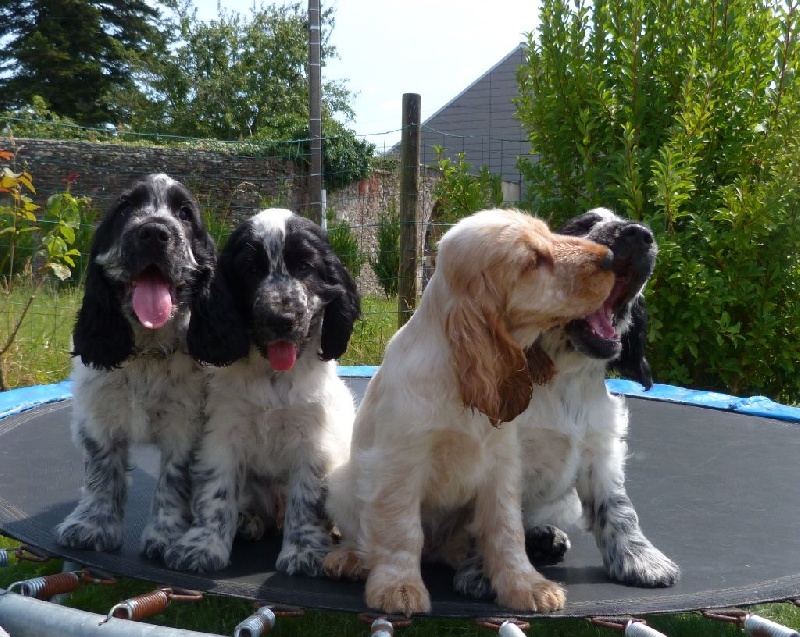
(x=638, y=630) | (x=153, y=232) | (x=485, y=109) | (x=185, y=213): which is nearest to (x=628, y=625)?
(x=638, y=630)

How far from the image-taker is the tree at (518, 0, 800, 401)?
5.67 metres

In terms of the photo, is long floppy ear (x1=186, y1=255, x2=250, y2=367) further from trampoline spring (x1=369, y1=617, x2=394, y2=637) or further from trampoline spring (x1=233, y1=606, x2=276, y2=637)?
trampoline spring (x1=369, y1=617, x2=394, y2=637)

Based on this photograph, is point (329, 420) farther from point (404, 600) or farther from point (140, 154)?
point (140, 154)

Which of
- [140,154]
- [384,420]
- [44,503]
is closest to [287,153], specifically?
[140,154]

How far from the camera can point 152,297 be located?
255cm

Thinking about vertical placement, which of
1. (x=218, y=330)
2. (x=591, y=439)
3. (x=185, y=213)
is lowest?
(x=591, y=439)

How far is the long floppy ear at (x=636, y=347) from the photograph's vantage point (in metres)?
2.75

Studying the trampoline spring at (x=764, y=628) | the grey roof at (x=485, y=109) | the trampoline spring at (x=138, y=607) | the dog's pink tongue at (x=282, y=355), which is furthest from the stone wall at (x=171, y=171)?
the grey roof at (x=485, y=109)

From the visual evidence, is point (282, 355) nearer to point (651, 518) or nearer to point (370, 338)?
point (651, 518)

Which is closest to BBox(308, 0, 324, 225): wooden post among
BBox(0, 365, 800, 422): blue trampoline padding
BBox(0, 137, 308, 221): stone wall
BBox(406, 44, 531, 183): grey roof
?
BBox(0, 137, 308, 221): stone wall

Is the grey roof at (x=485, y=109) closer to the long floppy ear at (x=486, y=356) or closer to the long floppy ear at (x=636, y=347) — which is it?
the long floppy ear at (x=636, y=347)

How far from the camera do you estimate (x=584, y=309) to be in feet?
7.24

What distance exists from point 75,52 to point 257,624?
31.6 m

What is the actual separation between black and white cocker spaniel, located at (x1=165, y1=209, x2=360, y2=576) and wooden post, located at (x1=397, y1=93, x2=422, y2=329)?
14.1 ft
